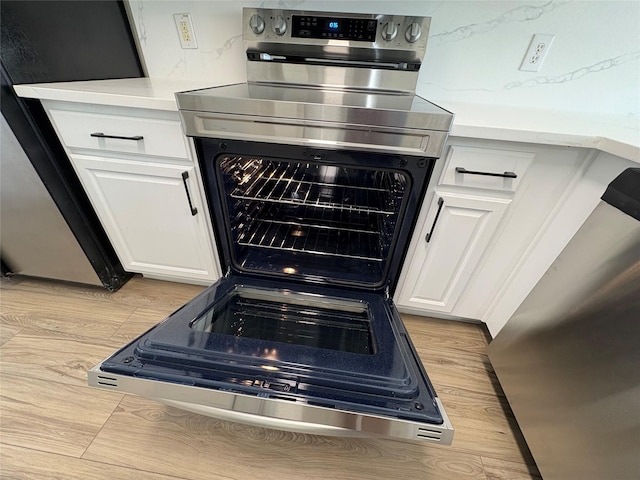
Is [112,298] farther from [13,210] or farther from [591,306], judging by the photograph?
[591,306]

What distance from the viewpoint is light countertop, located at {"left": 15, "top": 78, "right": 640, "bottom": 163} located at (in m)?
0.81

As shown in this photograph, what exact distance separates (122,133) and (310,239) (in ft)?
2.71

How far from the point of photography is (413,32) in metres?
1.04

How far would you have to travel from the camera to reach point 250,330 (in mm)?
871

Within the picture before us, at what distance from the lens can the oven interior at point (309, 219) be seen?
106 centimetres

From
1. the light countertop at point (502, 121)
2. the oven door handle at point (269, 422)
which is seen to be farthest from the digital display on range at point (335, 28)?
the oven door handle at point (269, 422)

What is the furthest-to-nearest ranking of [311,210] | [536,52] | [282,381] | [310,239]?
[311,210]
[310,239]
[536,52]
[282,381]

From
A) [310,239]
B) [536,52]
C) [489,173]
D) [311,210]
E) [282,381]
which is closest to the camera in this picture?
[282,381]

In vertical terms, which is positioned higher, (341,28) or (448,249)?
(341,28)

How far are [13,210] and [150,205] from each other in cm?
61

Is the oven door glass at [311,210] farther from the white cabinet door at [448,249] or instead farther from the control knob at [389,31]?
the control knob at [389,31]

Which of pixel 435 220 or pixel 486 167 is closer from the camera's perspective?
pixel 486 167

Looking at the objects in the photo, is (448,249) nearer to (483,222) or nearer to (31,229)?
(483,222)

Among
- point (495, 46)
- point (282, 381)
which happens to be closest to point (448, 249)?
point (282, 381)
